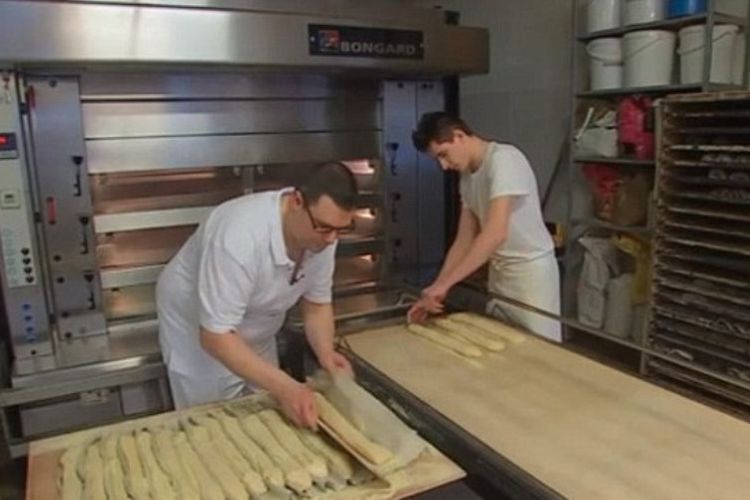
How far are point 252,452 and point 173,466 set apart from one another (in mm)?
159

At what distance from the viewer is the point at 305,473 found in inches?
49.6

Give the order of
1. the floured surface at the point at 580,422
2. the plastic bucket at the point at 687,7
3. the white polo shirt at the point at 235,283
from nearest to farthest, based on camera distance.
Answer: the floured surface at the point at 580,422 → the white polo shirt at the point at 235,283 → the plastic bucket at the point at 687,7

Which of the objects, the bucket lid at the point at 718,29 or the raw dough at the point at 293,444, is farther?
the bucket lid at the point at 718,29

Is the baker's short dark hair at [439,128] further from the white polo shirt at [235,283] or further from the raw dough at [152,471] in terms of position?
the raw dough at [152,471]

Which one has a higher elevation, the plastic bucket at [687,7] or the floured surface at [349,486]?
the plastic bucket at [687,7]

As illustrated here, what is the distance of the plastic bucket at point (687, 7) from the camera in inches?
98.8

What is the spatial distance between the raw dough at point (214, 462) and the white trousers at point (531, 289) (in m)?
1.17

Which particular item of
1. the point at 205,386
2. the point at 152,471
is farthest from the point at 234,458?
the point at 205,386

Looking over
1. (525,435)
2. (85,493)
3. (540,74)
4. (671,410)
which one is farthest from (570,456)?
(540,74)

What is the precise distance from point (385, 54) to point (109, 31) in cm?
96

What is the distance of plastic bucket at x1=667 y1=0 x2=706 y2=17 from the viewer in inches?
98.8

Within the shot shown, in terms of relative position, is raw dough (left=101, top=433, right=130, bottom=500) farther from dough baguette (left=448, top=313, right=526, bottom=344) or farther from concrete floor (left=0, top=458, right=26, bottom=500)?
dough baguette (left=448, top=313, right=526, bottom=344)

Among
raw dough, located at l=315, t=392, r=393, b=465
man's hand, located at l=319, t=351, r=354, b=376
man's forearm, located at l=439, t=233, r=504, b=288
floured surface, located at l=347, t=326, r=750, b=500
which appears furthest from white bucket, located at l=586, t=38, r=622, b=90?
raw dough, located at l=315, t=392, r=393, b=465

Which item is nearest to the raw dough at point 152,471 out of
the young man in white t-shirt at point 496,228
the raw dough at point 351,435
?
the raw dough at point 351,435
